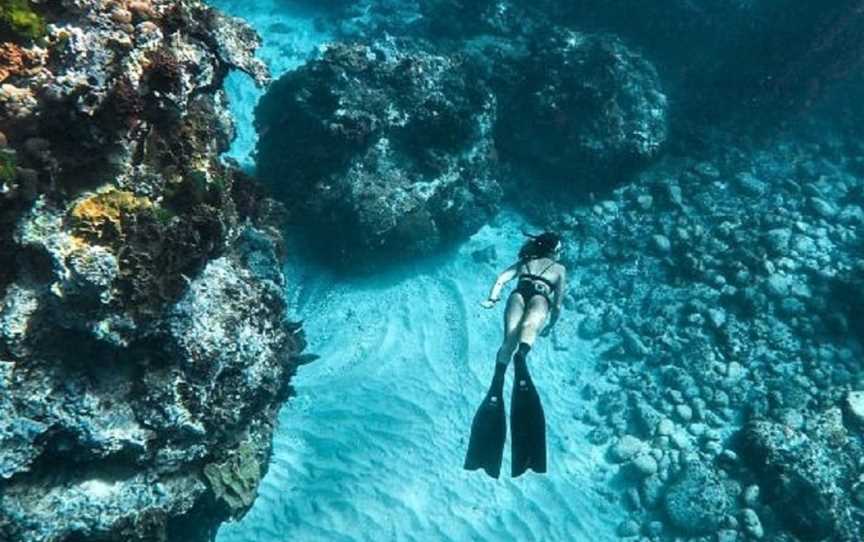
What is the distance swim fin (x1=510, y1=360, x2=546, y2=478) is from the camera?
6289mm

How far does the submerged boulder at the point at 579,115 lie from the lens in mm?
10492

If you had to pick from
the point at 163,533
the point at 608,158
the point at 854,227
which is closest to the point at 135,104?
the point at 163,533

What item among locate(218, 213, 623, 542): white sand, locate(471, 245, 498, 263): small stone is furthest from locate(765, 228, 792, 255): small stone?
locate(471, 245, 498, 263): small stone

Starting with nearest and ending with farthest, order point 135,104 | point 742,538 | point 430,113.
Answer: point 135,104 < point 742,538 < point 430,113

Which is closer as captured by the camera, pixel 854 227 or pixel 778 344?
pixel 778 344

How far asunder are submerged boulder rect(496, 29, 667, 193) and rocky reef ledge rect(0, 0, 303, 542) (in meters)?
6.70

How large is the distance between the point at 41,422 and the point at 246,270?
206 cm

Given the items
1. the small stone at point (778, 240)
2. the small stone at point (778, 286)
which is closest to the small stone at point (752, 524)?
the small stone at point (778, 286)

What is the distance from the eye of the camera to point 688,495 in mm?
6938

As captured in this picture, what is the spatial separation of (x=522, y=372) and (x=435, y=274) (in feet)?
10.6

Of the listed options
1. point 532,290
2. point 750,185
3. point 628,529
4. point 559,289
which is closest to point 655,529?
point 628,529

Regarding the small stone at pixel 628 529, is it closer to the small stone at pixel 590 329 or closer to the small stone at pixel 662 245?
the small stone at pixel 590 329

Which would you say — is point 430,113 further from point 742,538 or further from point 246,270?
point 742,538

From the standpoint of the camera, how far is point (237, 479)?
18.7ft
